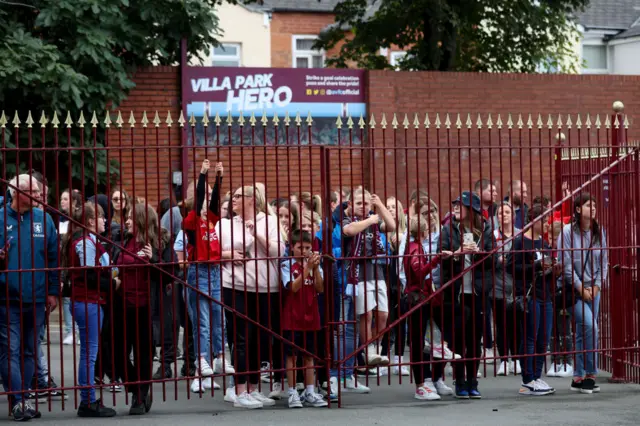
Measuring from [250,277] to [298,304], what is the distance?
0.44m

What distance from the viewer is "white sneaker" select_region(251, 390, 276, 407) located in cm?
972

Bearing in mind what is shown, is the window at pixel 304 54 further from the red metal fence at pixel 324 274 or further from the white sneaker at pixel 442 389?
the white sneaker at pixel 442 389

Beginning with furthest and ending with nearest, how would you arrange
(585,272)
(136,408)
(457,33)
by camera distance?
(457,33) < (585,272) < (136,408)

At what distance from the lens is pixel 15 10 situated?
56.1 ft

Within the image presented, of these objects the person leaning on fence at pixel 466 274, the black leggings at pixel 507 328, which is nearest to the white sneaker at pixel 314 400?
the person leaning on fence at pixel 466 274

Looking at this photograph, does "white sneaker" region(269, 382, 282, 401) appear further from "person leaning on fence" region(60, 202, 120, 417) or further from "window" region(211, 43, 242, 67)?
"window" region(211, 43, 242, 67)

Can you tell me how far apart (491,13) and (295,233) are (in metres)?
15.5

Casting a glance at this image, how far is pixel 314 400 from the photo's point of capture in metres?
9.76

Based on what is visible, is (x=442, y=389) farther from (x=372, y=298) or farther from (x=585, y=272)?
(x=585, y=272)

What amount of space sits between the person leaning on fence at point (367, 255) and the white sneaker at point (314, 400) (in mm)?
492

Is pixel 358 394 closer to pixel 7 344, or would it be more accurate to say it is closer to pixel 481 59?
pixel 7 344

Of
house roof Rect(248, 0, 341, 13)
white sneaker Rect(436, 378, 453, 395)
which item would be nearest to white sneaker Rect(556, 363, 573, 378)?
white sneaker Rect(436, 378, 453, 395)

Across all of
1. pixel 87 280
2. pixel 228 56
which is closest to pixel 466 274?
pixel 87 280

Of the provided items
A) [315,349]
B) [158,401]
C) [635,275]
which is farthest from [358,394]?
[635,275]
